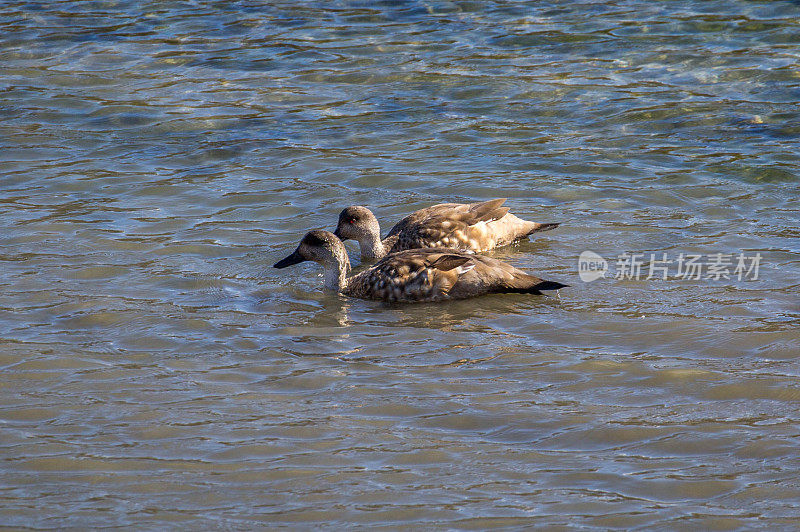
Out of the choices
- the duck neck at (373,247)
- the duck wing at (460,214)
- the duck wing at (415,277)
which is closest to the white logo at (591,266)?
the duck wing at (460,214)

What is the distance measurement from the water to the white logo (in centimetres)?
10

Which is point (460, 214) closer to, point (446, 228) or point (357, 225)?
point (446, 228)

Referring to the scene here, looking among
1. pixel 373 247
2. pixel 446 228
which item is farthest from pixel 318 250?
pixel 446 228

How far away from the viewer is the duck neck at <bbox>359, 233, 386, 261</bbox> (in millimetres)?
9326

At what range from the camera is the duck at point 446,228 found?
9.22 meters

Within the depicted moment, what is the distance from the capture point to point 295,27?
16016 mm

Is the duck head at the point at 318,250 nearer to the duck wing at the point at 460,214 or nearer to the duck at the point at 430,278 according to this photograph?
the duck at the point at 430,278

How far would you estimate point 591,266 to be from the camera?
856 cm

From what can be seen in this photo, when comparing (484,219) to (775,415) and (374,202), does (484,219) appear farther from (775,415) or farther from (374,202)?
(775,415)

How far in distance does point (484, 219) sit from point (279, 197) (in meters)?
2.22

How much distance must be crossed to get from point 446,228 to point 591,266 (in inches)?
52.4

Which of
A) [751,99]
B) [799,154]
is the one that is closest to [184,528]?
[799,154]

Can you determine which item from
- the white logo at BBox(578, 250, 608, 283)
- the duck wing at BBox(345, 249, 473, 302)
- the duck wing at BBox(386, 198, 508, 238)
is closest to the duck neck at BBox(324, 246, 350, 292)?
the duck wing at BBox(345, 249, 473, 302)

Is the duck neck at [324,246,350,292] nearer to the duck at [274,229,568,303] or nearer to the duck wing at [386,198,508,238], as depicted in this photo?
the duck at [274,229,568,303]
